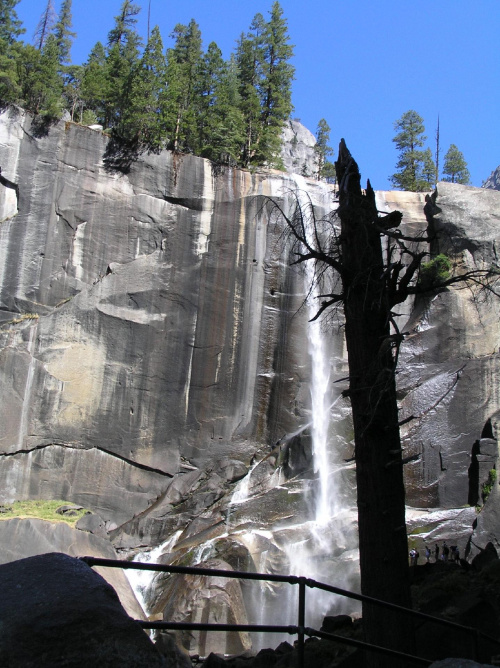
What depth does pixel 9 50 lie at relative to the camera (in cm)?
2888

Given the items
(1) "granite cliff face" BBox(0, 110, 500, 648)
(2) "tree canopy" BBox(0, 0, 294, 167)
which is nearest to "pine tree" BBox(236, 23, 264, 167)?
(2) "tree canopy" BBox(0, 0, 294, 167)

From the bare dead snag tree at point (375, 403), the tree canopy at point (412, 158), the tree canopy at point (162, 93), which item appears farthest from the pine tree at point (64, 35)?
the bare dead snag tree at point (375, 403)

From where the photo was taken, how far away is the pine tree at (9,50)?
26.6 meters

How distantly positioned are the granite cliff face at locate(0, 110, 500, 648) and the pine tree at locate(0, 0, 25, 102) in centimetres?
155

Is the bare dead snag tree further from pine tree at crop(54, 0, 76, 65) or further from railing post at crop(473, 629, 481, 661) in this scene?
pine tree at crop(54, 0, 76, 65)

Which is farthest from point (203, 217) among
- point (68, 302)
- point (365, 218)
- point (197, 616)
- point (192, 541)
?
point (365, 218)

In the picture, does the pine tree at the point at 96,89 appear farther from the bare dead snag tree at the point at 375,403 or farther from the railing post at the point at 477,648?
the railing post at the point at 477,648

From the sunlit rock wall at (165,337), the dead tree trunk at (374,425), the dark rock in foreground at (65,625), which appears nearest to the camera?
the dark rock in foreground at (65,625)

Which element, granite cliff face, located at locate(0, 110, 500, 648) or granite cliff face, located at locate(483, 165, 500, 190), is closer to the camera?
granite cliff face, located at locate(0, 110, 500, 648)

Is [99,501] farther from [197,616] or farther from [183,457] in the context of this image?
[197,616]

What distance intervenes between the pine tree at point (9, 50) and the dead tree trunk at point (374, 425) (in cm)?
2423

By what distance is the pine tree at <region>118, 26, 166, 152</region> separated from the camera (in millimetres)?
27906

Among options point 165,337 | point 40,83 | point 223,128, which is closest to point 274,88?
point 223,128

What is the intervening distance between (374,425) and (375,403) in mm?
199
